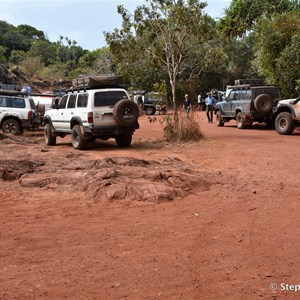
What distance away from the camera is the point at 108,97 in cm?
1259

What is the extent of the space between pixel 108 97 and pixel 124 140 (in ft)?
5.94

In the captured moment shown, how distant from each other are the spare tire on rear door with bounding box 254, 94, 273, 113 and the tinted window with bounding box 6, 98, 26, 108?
928 centimetres

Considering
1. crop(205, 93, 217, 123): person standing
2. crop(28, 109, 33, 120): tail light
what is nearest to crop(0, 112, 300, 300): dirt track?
crop(28, 109, 33, 120): tail light

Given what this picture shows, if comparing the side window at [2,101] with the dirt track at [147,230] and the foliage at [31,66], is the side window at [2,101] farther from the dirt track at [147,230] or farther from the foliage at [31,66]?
the foliage at [31,66]

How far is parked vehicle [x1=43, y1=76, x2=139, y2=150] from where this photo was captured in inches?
486

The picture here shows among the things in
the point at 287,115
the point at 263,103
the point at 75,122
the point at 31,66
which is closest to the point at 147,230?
the point at 75,122

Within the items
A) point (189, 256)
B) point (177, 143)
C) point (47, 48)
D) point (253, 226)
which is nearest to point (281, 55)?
point (177, 143)

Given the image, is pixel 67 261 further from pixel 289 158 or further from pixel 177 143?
pixel 177 143

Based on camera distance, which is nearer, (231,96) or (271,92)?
(271,92)

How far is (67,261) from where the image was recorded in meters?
4.29

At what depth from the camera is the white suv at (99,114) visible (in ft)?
40.5

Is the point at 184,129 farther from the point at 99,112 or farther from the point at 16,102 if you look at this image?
the point at 16,102

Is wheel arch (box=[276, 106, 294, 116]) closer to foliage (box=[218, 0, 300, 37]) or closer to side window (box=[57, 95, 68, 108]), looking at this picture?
side window (box=[57, 95, 68, 108])

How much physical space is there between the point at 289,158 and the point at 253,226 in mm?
5393
